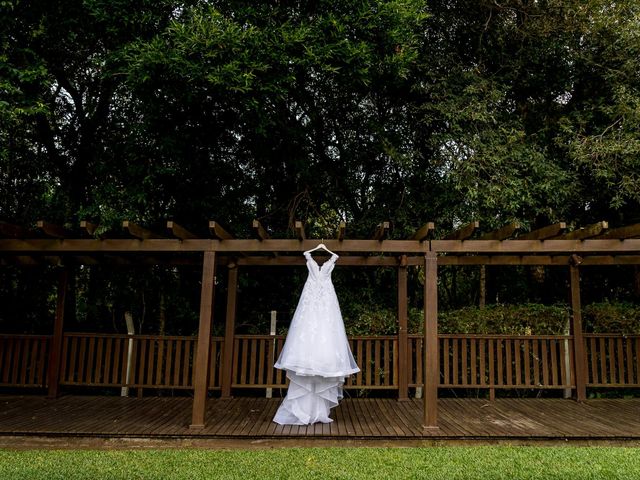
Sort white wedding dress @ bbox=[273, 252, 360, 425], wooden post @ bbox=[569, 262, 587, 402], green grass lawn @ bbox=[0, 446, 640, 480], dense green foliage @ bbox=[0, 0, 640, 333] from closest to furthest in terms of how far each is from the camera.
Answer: green grass lawn @ bbox=[0, 446, 640, 480] < white wedding dress @ bbox=[273, 252, 360, 425] < dense green foliage @ bbox=[0, 0, 640, 333] < wooden post @ bbox=[569, 262, 587, 402]

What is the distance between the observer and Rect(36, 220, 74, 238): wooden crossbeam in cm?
464

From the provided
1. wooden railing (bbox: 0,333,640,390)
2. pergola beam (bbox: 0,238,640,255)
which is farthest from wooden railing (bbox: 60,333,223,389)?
pergola beam (bbox: 0,238,640,255)

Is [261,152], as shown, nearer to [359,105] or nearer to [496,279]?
[359,105]

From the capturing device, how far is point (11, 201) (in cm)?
797

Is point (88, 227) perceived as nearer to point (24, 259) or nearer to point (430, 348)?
point (24, 259)

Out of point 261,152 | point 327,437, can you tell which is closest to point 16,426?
point 327,437

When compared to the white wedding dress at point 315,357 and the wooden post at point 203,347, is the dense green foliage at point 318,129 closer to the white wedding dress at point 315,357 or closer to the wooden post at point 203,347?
the wooden post at point 203,347

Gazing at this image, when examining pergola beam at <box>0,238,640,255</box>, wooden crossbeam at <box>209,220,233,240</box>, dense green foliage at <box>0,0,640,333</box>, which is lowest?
pergola beam at <box>0,238,640,255</box>

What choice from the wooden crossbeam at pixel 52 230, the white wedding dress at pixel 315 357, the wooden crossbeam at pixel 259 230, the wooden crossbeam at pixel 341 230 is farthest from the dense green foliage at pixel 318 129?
the white wedding dress at pixel 315 357

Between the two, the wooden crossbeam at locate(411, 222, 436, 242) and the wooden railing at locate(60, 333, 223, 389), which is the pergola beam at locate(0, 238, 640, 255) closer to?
the wooden crossbeam at locate(411, 222, 436, 242)

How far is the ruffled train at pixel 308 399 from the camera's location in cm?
512

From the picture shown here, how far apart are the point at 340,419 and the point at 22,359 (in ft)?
14.5

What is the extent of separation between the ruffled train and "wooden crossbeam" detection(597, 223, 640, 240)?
312cm

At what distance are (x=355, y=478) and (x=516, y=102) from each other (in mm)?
6755
